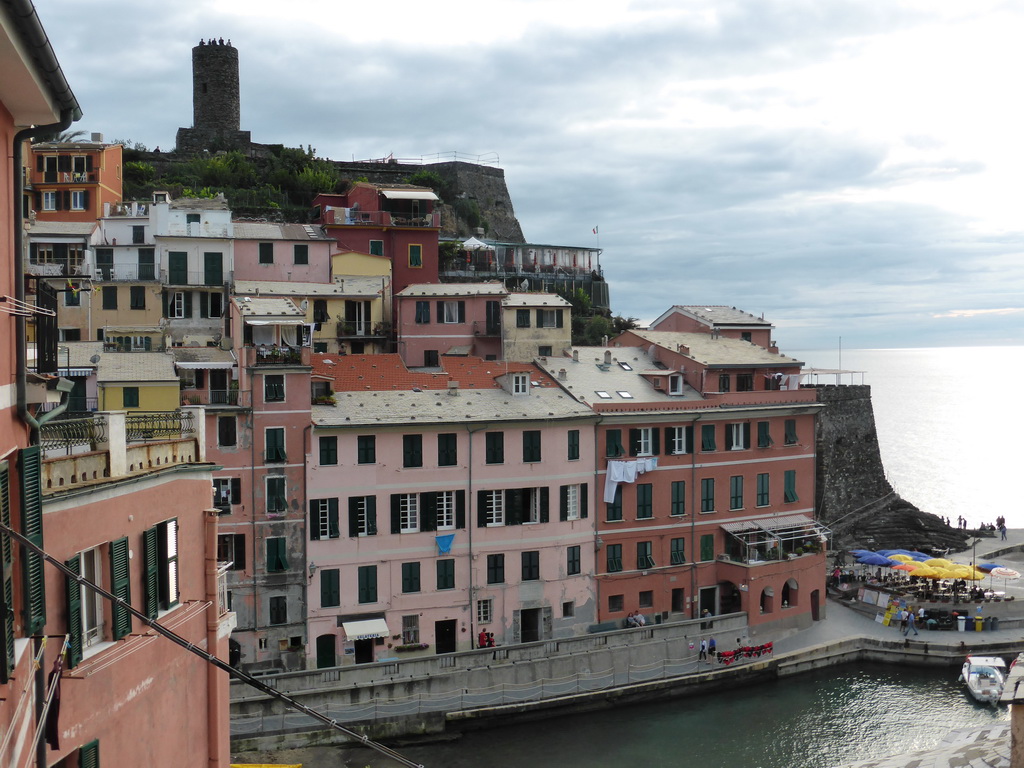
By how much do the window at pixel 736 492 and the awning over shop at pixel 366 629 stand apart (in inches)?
693

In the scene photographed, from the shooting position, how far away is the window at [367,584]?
128 feet

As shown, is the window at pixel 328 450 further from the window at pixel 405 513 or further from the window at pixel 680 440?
the window at pixel 680 440

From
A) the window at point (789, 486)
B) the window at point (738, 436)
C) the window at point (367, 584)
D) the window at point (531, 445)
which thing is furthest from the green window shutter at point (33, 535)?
the window at point (789, 486)

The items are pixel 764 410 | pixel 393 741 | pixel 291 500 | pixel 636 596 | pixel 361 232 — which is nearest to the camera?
pixel 393 741

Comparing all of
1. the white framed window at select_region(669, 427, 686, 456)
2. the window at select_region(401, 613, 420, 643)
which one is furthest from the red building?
the window at select_region(401, 613, 420, 643)

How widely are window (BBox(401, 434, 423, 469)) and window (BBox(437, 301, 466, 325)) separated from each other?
50.3 ft

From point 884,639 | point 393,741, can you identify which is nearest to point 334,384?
point 393,741

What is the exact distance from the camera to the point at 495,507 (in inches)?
1636

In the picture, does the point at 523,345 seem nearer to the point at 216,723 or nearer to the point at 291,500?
the point at 291,500

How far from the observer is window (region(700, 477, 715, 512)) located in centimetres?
4612

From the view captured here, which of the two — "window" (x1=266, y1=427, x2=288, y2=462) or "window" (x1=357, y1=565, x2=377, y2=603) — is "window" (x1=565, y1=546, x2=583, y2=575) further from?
"window" (x1=266, y1=427, x2=288, y2=462)

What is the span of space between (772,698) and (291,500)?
2074 centimetres

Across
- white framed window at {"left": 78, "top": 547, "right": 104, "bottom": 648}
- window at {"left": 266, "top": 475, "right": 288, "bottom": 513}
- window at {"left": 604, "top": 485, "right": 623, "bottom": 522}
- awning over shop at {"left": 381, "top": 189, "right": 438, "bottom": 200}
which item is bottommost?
window at {"left": 604, "top": 485, "right": 623, "bottom": 522}

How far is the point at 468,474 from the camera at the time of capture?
4088 cm
